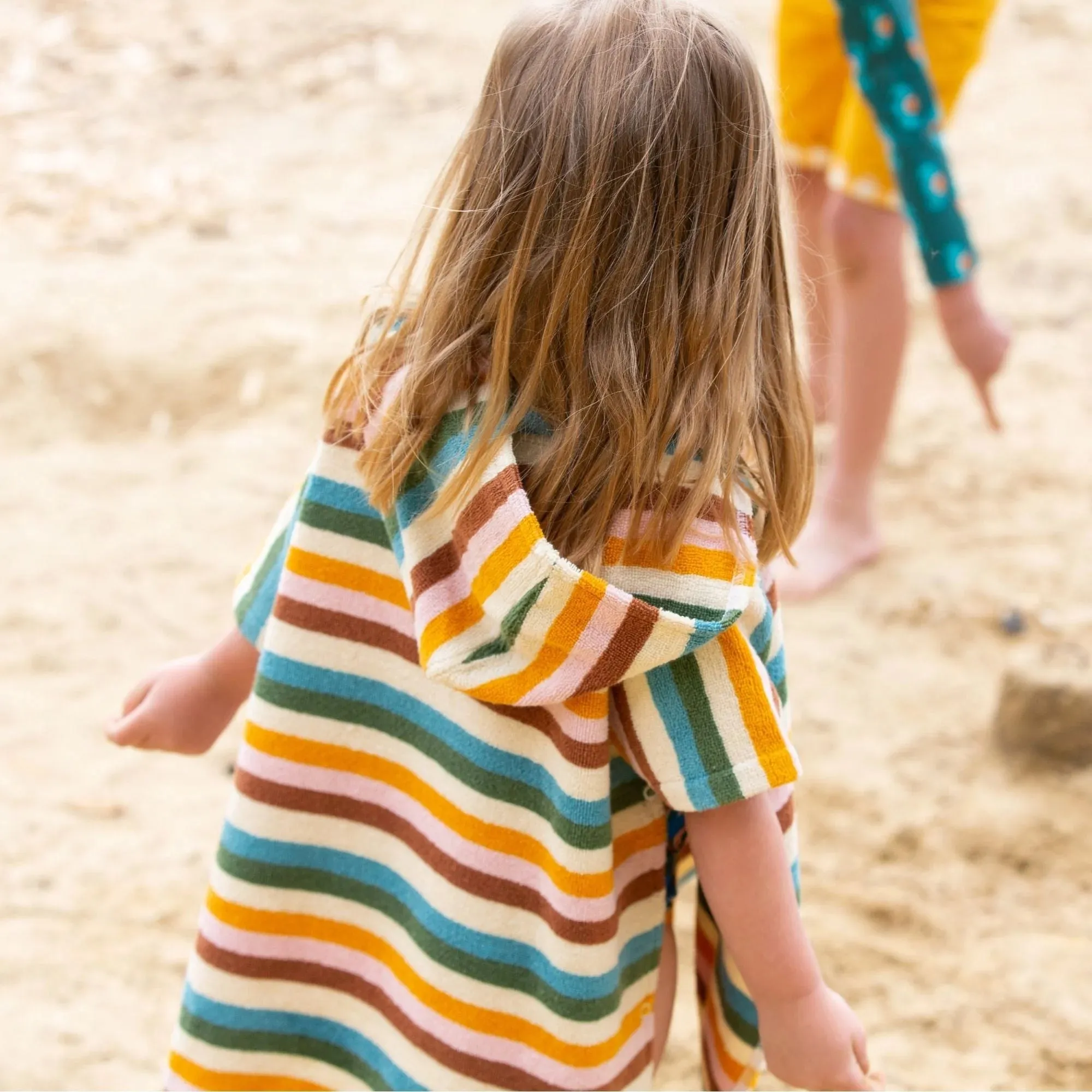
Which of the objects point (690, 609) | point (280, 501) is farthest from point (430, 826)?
point (280, 501)

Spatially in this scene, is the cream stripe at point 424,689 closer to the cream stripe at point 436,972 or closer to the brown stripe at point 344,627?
the brown stripe at point 344,627

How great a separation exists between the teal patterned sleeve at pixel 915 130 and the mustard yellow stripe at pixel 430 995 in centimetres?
127

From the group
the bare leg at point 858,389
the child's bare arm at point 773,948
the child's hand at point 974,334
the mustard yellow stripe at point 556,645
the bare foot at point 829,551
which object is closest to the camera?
the mustard yellow stripe at point 556,645

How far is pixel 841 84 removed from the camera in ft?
8.27

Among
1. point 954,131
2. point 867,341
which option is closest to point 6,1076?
point 867,341

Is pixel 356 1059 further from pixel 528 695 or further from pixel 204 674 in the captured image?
pixel 528 695

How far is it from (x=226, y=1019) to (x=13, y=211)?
3.45 m

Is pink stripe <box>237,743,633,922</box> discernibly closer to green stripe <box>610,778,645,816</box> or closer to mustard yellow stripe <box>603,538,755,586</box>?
green stripe <box>610,778,645,816</box>

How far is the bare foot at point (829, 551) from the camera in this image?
262 centimetres

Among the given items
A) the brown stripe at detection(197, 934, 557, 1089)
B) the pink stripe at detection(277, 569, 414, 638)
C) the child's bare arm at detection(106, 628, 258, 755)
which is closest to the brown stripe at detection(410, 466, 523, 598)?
the pink stripe at detection(277, 569, 414, 638)

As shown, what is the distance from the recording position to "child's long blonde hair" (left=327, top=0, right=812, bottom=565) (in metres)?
0.98

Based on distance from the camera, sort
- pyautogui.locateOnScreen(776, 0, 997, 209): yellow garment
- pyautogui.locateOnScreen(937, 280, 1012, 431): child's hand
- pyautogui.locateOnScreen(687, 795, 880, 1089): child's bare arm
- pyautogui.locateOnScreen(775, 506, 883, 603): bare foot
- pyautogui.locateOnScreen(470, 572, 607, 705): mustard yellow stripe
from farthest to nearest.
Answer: pyautogui.locateOnScreen(775, 506, 883, 603): bare foot, pyautogui.locateOnScreen(776, 0, 997, 209): yellow garment, pyautogui.locateOnScreen(937, 280, 1012, 431): child's hand, pyautogui.locateOnScreen(687, 795, 880, 1089): child's bare arm, pyautogui.locateOnScreen(470, 572, 607, 705): mustard yellow stripe

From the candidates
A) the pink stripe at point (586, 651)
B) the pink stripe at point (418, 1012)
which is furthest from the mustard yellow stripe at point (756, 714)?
the pink stripe at point (418, 1012)

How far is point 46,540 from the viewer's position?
273cm
